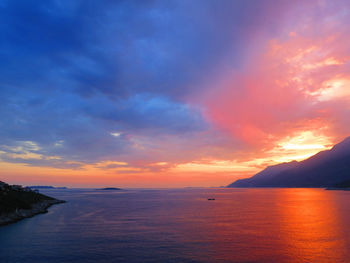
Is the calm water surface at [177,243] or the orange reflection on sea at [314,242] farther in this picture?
the orange reflection on sea at [314,242]

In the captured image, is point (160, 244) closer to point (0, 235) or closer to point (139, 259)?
point (139, 259)

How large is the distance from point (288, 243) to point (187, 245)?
69.0ft

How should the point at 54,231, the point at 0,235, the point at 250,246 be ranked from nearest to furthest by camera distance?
the point at 250,246
the point at 0,235
the point at 54,231

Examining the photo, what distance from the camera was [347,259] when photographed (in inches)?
1494

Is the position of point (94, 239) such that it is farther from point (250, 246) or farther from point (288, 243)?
point (288, 243)

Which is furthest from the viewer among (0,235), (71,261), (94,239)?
(0,235)

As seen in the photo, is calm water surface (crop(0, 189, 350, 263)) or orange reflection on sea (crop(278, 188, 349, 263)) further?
orange reflection on sea (crop(278, 188, 349, 263))

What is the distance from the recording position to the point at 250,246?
45531 millimetres

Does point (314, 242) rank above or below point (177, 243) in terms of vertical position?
below

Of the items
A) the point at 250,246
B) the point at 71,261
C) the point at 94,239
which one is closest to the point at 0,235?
the point at 94,239

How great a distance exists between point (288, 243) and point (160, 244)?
86.3 ft

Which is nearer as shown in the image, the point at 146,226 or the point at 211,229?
the point at 211,229

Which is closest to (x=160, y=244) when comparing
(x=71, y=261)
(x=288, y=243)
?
(x=71, y=261)

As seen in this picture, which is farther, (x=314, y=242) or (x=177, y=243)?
(x=314, y=242)
